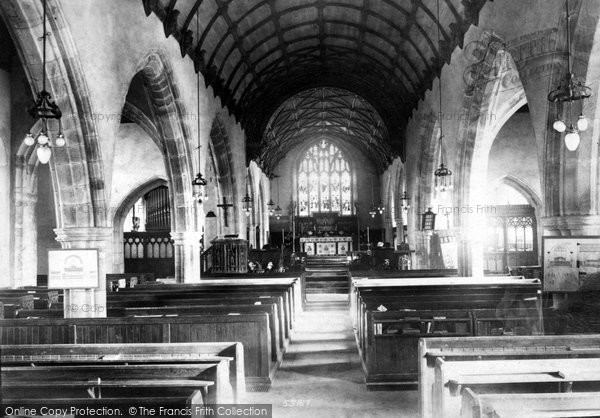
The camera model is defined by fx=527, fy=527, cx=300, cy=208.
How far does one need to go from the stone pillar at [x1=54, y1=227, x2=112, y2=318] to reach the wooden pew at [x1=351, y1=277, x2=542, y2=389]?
3.81 m

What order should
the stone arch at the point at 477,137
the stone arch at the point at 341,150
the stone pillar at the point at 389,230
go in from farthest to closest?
1. the stone arch at the point at 341,150
2. the stone pillar at the point at 389,230
3. the stone arch at the point at 477,137

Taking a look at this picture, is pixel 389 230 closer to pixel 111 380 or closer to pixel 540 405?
pixel 111 380

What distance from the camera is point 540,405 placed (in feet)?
9.18

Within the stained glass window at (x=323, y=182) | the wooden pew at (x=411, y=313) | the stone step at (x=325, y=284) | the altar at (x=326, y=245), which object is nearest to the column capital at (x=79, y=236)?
the wooden pew at (x=411, y=313)

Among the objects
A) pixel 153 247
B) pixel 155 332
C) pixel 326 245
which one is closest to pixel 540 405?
pixel 155 332

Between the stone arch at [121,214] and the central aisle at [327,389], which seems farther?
the stone arch at [121,214]

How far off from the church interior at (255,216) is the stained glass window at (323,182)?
1005cm

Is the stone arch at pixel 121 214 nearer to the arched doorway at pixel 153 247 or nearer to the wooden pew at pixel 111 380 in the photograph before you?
the arched doorway at pixel 153 247

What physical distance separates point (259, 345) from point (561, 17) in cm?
590

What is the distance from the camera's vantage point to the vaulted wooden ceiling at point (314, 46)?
12523 millimetres

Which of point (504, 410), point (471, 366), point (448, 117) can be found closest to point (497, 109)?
point (448, 117)

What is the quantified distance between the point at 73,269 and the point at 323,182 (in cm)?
2784

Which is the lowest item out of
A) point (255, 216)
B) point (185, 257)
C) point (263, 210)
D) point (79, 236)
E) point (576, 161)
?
point (185, 257)

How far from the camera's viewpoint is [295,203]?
3394 cm
